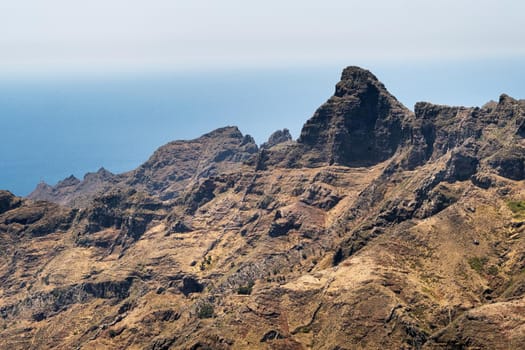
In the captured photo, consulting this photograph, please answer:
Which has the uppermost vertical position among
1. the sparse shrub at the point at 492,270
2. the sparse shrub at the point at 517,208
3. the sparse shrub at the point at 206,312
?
the sparse shrub at the point at 517,208

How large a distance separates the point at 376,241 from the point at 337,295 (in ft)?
103

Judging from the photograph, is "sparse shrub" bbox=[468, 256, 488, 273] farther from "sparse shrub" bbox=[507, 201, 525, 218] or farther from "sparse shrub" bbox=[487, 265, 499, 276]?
"sparse shrub" bbox=[507, 201, 525, 218]

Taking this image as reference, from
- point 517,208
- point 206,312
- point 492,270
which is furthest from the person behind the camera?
point 206,312

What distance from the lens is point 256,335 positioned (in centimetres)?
16775

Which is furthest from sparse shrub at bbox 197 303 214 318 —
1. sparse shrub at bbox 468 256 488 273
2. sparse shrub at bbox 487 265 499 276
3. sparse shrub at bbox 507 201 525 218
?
sparse shrub at bbox 507 201 525 218

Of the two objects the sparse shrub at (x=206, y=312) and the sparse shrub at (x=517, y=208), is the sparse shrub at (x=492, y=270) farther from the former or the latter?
the sparse shrub at (x=206, y=312)

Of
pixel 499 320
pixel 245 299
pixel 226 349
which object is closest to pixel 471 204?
pixel 499 320

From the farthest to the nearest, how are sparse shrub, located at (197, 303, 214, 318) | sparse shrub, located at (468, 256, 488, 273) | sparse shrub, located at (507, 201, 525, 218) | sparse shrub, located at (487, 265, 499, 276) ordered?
sparse shrub, located at (197, 303, 214, 318) < sparse shrub, located at (507, 201, 525, 218) < sparse shrub, located at (468, 256, 488, 273) < sparse shrub, located at (487, 265, 499, 276)

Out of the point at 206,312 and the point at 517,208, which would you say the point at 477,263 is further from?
the point at 206,312

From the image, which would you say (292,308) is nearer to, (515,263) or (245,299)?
(245,299)

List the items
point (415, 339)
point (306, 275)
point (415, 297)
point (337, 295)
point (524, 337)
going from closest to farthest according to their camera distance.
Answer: point (524, 337), point (415, 339), point (415, 297), point (337, 295), point (306, 275)

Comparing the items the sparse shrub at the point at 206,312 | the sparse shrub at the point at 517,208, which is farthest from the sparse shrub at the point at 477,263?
the sparse shrub at the point at 206,312

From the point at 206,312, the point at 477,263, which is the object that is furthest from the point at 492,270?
the point at 206,312

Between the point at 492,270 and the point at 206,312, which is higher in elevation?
the point at 492,270
